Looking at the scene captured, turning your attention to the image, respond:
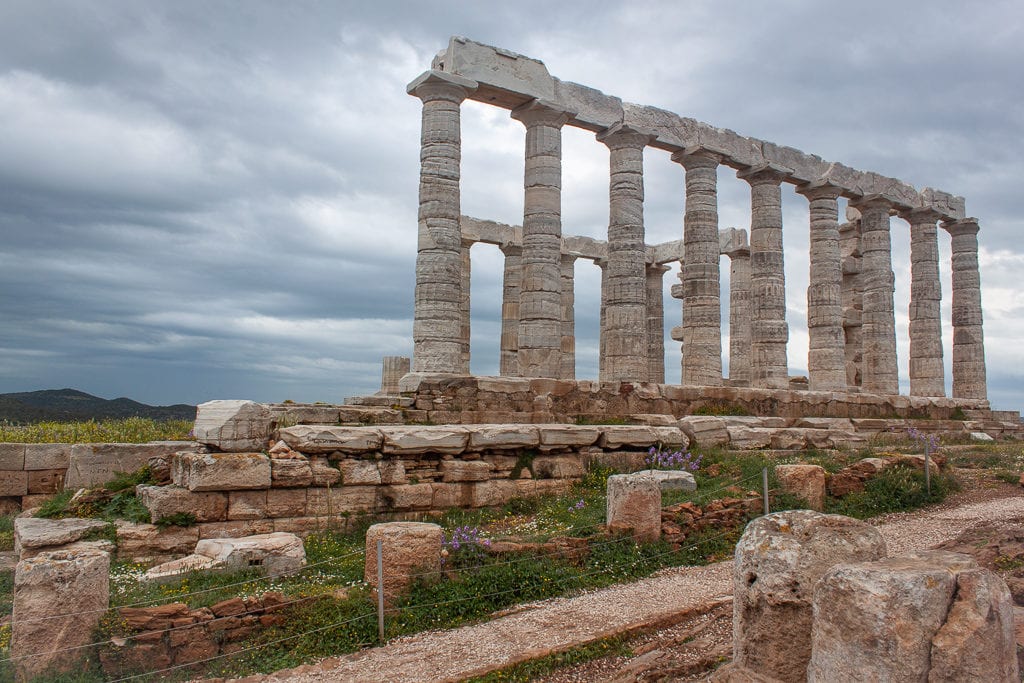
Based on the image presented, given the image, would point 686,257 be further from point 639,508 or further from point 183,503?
point 183,503

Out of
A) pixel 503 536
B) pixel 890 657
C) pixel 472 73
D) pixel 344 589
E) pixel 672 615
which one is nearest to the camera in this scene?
pixel 890 657

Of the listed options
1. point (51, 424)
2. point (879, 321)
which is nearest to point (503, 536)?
point (51, 424)

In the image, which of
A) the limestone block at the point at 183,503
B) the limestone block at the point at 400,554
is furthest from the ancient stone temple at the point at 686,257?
the limestone block at the point at 400,554

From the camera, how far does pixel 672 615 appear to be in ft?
23.1

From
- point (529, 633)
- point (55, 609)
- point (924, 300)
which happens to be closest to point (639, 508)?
point (529, 633)

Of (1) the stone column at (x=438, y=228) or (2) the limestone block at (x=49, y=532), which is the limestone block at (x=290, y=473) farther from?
(1) the stone column at (x=438, y=228)

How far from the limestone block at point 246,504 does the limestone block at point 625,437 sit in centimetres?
562

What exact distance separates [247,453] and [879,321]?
926 inches

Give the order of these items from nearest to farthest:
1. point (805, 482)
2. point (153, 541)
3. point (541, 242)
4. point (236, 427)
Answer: point (153, 541)
point (236, 427)
point (805, 482)
point (541, 242)

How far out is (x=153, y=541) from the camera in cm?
903

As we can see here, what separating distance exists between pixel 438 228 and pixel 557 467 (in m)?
8.14

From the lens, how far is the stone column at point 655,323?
3103cm

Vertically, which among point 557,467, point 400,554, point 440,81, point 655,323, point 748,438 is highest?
point 440,81

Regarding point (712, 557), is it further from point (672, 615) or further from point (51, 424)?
point (51, 424)
